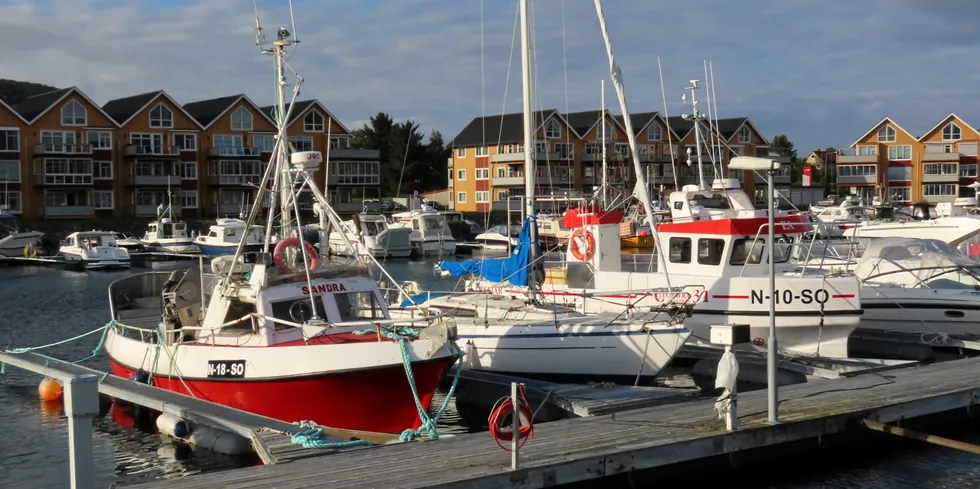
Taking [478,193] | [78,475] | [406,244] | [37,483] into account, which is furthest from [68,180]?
[78,475]

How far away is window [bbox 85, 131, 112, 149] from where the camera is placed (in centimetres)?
8569

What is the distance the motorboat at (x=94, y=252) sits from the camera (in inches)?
2539

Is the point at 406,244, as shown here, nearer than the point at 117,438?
No

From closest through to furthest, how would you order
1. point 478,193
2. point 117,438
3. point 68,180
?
1. point 117,438
2. point 68,180
3. point 478,193

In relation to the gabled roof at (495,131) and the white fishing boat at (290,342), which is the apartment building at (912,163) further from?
the white fishing boat at (290,342)

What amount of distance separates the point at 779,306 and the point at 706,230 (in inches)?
102

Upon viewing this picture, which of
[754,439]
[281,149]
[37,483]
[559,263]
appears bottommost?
[37,483]

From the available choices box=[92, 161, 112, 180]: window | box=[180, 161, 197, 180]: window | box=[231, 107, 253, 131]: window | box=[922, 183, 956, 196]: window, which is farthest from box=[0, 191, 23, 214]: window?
box=[922, 183, 956, 196]: window

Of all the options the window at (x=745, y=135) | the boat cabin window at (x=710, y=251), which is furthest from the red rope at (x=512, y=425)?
the window at (x=745, y=135)

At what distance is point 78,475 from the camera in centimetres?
1141

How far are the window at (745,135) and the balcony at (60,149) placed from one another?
60545 millimetres

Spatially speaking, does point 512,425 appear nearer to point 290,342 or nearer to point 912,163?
point 290,342

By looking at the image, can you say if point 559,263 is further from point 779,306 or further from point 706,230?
point 779,306

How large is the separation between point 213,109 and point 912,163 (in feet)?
228
